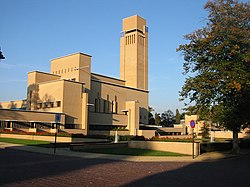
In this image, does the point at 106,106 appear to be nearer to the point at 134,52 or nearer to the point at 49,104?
the point at 49,104

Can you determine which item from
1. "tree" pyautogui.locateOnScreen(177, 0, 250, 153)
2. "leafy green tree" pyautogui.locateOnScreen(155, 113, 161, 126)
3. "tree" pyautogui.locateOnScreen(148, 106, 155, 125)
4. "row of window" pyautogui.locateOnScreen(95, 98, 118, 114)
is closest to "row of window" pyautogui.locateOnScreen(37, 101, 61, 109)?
"row of window" pyautogui.locateOnScreen(95, 98, 118, 114)

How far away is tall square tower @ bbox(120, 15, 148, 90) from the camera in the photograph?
93562 millimetres

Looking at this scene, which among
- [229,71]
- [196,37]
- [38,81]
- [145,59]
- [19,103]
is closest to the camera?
[229,71]

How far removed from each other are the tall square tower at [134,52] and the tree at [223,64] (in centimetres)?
6677

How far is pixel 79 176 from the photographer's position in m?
10.7

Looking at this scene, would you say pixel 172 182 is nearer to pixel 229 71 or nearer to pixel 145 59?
pixel 229 71

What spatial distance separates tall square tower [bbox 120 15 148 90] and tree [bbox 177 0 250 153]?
66.8 m

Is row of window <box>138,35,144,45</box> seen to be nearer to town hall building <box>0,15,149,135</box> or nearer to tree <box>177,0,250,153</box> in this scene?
town hall building <box>0,15,149,135</box>

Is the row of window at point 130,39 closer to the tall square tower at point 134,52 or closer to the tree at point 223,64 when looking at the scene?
the tall square tower at point 134,52

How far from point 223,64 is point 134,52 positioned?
72.4 metres

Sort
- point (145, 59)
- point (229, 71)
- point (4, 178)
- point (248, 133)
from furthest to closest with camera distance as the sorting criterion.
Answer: point (145, 59)
point (248, 133)
point (229, 71)
point (4, 178)

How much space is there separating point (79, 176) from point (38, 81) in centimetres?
5505

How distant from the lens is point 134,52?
94.1 meters

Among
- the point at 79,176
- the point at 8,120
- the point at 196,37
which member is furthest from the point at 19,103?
the point at 79,176
